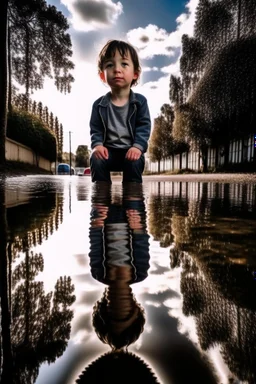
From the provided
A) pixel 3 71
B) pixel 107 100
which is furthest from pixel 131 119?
pixel 3 71

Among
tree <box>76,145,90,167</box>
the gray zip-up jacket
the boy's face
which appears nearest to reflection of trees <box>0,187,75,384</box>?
the gray zip-up jacket

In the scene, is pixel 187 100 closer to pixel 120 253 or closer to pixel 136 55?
pixel 136 55

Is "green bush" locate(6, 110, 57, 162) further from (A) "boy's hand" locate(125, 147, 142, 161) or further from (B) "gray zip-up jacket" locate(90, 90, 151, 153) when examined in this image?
(A) "boy's hand" locate(125, 147, 142, 161)

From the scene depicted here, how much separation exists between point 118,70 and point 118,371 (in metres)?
3.16

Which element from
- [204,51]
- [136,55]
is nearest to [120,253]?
[136,55]

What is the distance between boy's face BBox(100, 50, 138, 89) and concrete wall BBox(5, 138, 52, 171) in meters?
11.0

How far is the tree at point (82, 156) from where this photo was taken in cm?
6425

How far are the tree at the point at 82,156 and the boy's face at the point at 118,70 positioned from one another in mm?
61533

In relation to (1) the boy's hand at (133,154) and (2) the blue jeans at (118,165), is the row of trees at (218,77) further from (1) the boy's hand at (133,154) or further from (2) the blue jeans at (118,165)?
(1) the boy's hand at (133,154)

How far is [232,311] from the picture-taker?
0.30 metres

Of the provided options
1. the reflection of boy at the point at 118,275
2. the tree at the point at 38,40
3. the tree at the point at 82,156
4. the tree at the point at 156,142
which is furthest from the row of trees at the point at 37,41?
the tree at the point at 82,156

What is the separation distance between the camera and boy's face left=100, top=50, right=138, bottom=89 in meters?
3.06

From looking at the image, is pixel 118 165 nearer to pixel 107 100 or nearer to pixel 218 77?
pixel 107 100

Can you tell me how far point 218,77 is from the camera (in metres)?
18.7
